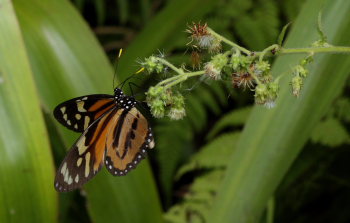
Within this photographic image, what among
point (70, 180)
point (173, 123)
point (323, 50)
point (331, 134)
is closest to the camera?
point (323, 50)

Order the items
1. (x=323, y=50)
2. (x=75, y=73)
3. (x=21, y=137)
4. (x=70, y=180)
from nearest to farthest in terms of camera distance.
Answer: (x=323, y=50) < (x=70, y=180) < (x=21, y=137) < (x=75, y=73)

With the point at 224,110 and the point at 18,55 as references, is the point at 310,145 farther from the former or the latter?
the point at 18,55

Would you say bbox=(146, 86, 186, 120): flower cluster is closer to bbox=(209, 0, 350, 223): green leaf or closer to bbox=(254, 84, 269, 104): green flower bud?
bbox=(254, 84, 269, 104): green flower bud

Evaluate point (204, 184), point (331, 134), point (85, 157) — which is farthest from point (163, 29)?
point (85, 157)

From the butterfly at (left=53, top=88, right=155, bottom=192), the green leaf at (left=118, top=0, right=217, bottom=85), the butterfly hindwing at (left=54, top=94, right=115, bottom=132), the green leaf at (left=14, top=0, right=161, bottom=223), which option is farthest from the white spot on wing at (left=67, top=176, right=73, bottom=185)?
the green leaf at (left=118, top=0, right=217, bottom=85)

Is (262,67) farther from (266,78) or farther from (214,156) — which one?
(214,156)

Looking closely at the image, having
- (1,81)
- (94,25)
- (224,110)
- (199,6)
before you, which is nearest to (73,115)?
(1,81)
